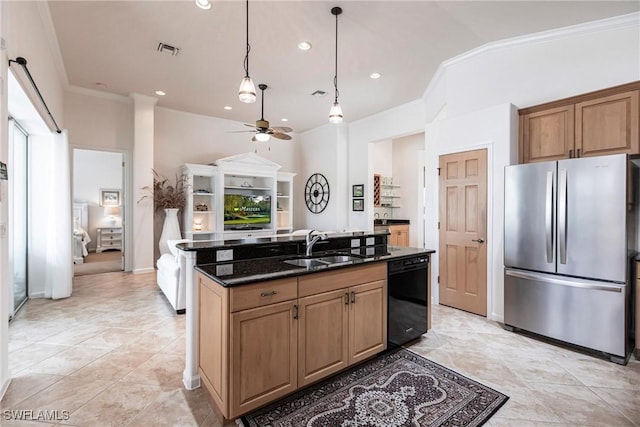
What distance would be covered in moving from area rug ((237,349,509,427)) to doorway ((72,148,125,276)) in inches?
288

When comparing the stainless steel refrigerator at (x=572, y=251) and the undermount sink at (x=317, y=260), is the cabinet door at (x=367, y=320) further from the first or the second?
the stainless steel refrigerator at (x=572, y=251)

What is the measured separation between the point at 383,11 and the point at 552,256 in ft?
9.54

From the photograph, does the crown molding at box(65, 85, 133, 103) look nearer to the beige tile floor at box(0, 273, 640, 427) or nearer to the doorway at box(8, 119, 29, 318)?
the doorway at box(8, 119, 29, 318)

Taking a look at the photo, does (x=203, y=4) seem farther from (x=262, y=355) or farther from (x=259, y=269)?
(x=262, y=355)

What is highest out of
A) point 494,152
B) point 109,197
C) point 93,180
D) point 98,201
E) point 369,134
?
point 369,134

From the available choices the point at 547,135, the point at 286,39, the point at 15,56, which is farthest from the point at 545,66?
the point at 15,56

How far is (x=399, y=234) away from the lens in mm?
7129

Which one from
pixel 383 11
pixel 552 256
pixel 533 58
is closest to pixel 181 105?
pixel 383 11

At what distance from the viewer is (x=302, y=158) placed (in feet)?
26.7

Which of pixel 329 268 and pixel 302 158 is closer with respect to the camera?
pixel 329 268

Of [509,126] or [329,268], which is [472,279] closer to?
[509,126]

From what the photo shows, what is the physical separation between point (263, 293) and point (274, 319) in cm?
19

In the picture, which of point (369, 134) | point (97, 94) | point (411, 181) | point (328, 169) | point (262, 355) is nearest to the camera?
point (262, 355)

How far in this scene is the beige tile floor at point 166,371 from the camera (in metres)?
1.94
